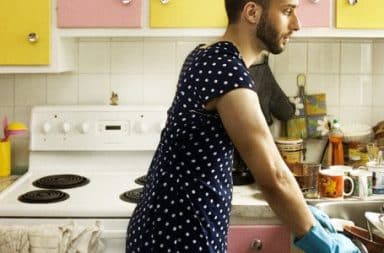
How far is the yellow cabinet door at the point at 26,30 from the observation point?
201 cm

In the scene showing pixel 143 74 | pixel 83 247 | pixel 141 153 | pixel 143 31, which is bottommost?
pixel 83 247

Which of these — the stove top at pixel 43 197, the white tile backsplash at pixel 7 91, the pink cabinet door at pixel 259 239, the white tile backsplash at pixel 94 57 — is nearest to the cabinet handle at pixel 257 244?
the pink cabinet door at pixel 259 239

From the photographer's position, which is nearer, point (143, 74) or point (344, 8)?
point (344, 8)

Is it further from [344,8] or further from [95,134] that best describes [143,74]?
[344,8]

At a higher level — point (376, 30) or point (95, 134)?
point (376, 30)

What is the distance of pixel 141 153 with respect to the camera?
228 centimetres

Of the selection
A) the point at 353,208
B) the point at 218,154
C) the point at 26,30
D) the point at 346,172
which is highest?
the point at 26,30

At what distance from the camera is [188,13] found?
1.98 m

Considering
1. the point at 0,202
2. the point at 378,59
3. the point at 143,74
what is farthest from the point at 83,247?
the point at 378,59

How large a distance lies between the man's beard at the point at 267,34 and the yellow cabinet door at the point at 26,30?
1.08m

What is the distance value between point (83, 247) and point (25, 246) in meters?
0.18

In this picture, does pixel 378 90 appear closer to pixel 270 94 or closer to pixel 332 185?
pixel 270 94

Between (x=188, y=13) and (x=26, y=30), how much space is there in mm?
600

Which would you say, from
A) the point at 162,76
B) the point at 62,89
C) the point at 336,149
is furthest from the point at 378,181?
the point at 62,89
